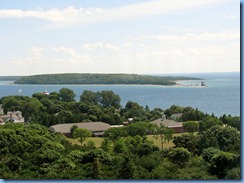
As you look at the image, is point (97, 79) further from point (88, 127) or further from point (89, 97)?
point (89, 97)

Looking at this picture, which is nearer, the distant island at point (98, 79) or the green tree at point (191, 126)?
the distant island at point (98, 79)

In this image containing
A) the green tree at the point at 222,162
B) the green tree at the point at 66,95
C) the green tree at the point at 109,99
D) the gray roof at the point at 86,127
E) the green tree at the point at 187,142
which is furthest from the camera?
the green tree at the point at 66,95

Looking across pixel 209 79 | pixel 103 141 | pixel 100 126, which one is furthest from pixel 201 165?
pixel 100 126

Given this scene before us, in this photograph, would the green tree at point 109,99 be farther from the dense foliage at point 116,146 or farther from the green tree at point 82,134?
the green tree at point 82,134

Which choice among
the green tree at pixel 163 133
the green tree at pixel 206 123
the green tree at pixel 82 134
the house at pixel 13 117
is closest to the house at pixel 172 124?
the green tree at pixel 163 133

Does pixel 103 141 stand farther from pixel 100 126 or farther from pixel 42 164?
pixel 42 164

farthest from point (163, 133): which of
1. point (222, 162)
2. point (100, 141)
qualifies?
point (222, 162)

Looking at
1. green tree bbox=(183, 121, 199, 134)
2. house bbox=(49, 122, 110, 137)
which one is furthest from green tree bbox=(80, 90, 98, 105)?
green tree bbox=(183, 121, 199, 134)
